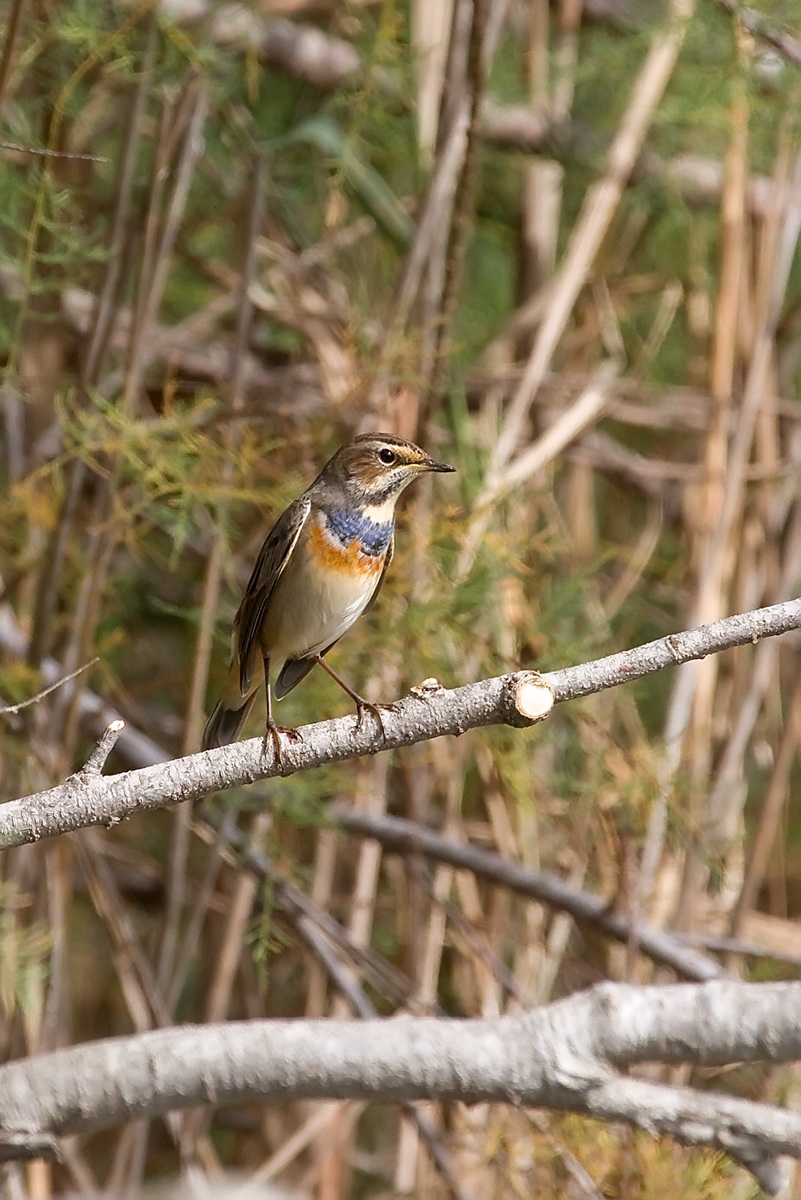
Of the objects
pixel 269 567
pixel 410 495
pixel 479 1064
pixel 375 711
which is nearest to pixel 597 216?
pixel 410 495

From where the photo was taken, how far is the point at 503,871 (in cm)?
351

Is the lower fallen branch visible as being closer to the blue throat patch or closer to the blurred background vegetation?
the blurred background vegetation

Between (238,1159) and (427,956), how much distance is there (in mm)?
1101

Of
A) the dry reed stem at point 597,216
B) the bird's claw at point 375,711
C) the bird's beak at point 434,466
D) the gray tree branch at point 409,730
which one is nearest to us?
the gray tree branch at point 409,730

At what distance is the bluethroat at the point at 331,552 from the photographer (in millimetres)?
3014

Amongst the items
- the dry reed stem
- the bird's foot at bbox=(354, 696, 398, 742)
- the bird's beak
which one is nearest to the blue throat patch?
the bird's beak

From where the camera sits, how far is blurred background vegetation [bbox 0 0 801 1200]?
10.6ft

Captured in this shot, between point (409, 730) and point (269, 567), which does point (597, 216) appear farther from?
point (409, 730)

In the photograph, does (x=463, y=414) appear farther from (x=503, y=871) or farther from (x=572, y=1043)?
(x=572, y=1043)

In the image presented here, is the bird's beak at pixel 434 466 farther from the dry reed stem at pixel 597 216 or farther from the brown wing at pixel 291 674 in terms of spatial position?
the dry reed stem at pixel 597 216

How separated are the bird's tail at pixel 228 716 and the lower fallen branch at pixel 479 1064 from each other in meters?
1.00

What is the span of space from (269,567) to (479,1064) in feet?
3.89

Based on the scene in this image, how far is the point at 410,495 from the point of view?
366 centimetres

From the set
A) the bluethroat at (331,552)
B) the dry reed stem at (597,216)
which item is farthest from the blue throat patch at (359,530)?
the dry reed stem at (597,216)
